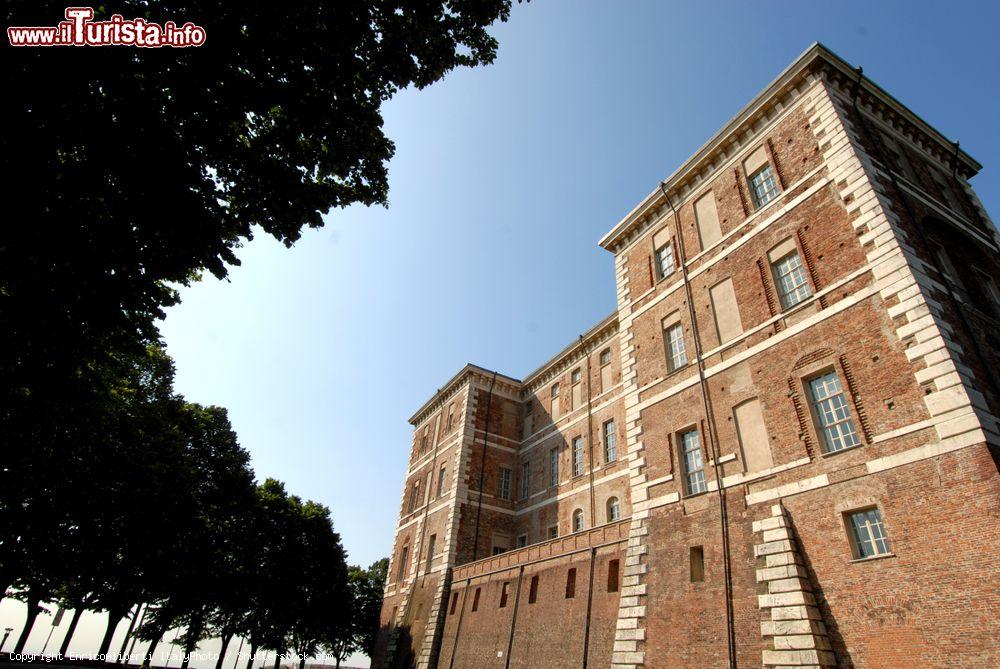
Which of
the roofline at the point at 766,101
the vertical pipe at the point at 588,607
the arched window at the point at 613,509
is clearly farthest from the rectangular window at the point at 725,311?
the arched window at the point at 613,509

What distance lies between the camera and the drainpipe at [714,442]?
43.6ft

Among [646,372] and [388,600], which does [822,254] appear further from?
[388,600]

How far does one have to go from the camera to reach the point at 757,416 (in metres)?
15.5

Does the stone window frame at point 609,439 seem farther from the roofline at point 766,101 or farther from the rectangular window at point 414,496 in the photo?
the rectangular window at point 414,496

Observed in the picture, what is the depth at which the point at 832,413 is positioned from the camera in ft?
45.4

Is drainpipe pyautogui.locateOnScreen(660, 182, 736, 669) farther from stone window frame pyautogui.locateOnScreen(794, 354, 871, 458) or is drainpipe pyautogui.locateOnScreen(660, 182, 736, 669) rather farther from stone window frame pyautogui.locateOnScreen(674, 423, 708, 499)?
stone window frame pyautogui.locateOnScreen(794, 354, 871, 458)

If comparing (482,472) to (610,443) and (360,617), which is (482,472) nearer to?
(610,443)

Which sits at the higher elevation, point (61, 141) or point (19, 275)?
point (61, 141)

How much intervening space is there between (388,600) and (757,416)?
94.3 feet

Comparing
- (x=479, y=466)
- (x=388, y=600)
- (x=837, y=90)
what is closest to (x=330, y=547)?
(x=388, y=600)

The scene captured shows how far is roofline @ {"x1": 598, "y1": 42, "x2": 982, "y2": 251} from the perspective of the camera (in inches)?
692

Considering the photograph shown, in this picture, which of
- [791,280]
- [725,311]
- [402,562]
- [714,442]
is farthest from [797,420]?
[402,562]

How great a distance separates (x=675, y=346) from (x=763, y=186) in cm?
603

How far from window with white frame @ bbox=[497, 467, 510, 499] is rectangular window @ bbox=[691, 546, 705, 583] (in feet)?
66.2
